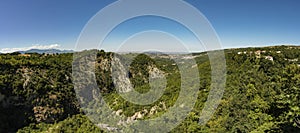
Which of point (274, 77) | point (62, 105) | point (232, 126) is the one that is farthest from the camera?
point (62, 105)

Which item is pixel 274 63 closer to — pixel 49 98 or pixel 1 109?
pixel 49 98

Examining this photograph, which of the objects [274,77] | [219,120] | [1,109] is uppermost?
[274,77]

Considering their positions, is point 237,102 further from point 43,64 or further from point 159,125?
point 43,64

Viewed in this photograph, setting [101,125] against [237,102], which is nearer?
[237,102]

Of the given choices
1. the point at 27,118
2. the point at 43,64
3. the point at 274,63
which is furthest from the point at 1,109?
the point at 274,63

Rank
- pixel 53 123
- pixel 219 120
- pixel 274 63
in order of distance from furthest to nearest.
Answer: pixel 53 123
pixel 274 63
pixel 219 120

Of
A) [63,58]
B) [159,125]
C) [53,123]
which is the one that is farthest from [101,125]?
[63,58]

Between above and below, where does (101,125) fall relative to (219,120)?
below
